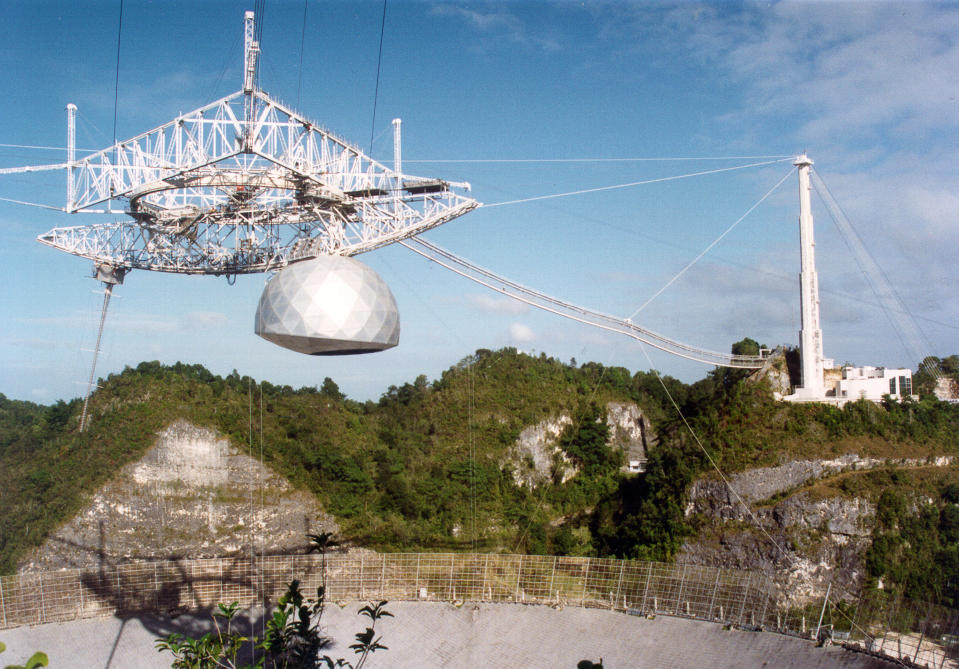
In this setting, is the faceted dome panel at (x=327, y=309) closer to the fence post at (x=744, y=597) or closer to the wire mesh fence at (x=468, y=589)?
the wire mesh fence at (x=468, y=589)

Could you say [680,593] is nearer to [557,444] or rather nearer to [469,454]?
[469,454]

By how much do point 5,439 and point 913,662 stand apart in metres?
24.2

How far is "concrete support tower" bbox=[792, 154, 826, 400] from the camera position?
1856 cm

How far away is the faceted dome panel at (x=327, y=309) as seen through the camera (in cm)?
626

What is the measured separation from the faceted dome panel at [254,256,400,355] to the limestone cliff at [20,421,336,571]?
12.6m

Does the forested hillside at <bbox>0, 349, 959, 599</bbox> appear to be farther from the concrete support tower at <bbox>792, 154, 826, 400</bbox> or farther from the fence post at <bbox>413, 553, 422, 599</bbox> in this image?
the fence post at <bbox>413, 553, 422, 599</bbox>

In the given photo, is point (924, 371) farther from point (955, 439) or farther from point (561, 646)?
point (561, 646)

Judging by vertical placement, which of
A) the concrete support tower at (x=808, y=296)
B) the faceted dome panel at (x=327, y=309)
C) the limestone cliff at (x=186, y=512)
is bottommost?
the limestone cliff at (x=186, y=512)

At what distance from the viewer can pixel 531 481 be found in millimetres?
28719

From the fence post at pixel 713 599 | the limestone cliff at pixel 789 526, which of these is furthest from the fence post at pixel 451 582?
the limestone cliff at pixel 789 526

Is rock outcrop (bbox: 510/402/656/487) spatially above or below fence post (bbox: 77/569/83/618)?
above

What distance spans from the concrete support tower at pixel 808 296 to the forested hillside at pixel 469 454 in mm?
1079

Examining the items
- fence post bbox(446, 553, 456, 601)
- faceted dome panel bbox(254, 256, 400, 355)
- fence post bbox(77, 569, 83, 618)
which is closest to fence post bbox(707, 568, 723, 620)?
fence post bbox(446, 553, 456, 601)

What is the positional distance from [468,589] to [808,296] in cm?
1295
